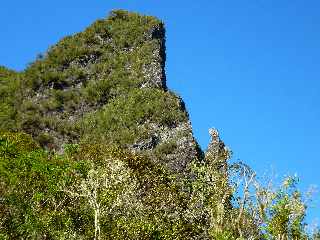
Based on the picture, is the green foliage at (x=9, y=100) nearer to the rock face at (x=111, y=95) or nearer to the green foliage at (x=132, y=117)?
the rock face at (x=111, y=95)

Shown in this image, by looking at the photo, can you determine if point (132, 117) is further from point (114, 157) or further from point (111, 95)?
point (114, 157)

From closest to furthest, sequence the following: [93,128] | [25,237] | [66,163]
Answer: [25,237] < [66,163] < [93,128]

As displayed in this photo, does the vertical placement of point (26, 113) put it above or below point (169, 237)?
above

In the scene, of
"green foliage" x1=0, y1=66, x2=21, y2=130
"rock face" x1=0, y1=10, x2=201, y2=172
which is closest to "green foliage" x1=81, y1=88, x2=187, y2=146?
"rock face" x1=0, y1=10, x2=201, y2=172

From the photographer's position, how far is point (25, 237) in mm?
46875

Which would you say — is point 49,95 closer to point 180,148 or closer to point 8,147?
point 180,148

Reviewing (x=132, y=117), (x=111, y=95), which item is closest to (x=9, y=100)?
(x=111, y=95)

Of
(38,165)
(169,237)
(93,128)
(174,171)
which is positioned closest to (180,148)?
(174,171)

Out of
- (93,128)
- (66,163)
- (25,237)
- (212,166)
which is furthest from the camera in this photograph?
(93,128)

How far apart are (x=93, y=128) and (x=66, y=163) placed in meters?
46.3

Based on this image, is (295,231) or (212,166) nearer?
(295,231)

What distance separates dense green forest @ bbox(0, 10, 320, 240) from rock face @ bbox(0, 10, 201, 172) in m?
0.18

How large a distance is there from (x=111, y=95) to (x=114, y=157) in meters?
42.3

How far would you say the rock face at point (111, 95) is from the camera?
9725 centimetres
